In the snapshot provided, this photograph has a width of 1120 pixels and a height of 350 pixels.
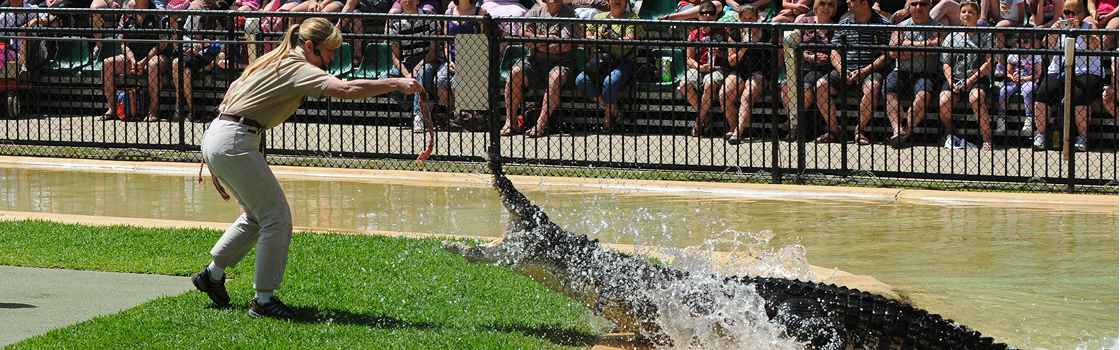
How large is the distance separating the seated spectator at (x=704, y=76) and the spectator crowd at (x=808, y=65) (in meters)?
0.02

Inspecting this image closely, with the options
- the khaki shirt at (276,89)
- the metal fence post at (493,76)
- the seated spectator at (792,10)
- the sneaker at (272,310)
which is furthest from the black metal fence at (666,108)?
the sneaker at (272,310)

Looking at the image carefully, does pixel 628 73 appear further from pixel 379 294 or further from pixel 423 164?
pixel 379 294

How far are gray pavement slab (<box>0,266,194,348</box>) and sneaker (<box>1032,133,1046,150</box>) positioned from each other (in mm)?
7973

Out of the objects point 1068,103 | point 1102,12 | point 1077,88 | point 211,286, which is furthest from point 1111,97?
point 211,286

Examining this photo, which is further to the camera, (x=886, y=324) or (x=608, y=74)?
(x=608, y=74)

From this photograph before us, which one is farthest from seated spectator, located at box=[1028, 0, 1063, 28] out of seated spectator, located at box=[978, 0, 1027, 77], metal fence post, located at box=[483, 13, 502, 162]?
metal fence post, located at box=[483, 13, 502, 162]

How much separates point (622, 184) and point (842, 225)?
2.33 m

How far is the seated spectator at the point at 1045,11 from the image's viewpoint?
1230 cm

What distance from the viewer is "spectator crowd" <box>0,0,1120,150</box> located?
10461 mm

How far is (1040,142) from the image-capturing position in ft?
36.3

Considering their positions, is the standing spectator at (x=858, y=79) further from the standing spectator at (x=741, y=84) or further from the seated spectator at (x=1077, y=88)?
the seated spectator at (x=1077, y=88)

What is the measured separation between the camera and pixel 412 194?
9.70 m

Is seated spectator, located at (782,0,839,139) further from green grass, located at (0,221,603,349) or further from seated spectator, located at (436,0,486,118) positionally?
green grass, located at (0,221,603,349)

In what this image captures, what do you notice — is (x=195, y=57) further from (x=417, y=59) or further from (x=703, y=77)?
(x=703, y=77)
